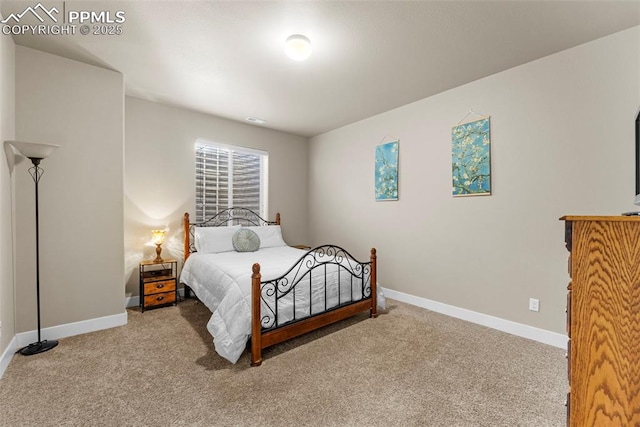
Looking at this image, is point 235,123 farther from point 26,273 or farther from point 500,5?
point 500,5

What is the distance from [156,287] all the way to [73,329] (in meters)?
0.83

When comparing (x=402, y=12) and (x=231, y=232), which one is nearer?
(x=402, y=12)

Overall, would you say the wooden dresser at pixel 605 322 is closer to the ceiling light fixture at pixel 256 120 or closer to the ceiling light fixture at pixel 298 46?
the ceiling light fixture at pixel 298 46

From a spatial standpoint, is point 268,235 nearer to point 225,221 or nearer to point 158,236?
point 225,221

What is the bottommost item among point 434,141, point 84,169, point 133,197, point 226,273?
point 226,273

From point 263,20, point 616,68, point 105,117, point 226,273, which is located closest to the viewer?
point 263,20

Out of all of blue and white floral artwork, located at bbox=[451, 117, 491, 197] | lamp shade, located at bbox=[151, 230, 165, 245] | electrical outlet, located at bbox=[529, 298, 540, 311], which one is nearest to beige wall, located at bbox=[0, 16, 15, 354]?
lamp shade, located at bbox=[151, 230, 165, 245]

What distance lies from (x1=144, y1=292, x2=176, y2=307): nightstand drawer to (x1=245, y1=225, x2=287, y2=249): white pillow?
4.35 feet

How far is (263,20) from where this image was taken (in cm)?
212

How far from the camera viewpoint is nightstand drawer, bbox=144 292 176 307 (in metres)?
3.36

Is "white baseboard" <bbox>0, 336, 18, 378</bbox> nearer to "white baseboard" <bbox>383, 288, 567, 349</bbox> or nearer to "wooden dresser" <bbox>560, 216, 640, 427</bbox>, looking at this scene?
"wooden dresser" <bbox>560, 216, 640, 427</bbox>

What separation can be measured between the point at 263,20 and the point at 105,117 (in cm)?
203

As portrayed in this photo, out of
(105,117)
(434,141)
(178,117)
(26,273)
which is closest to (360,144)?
(434,141)

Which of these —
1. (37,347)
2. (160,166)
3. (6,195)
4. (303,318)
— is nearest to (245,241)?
(160,166)
